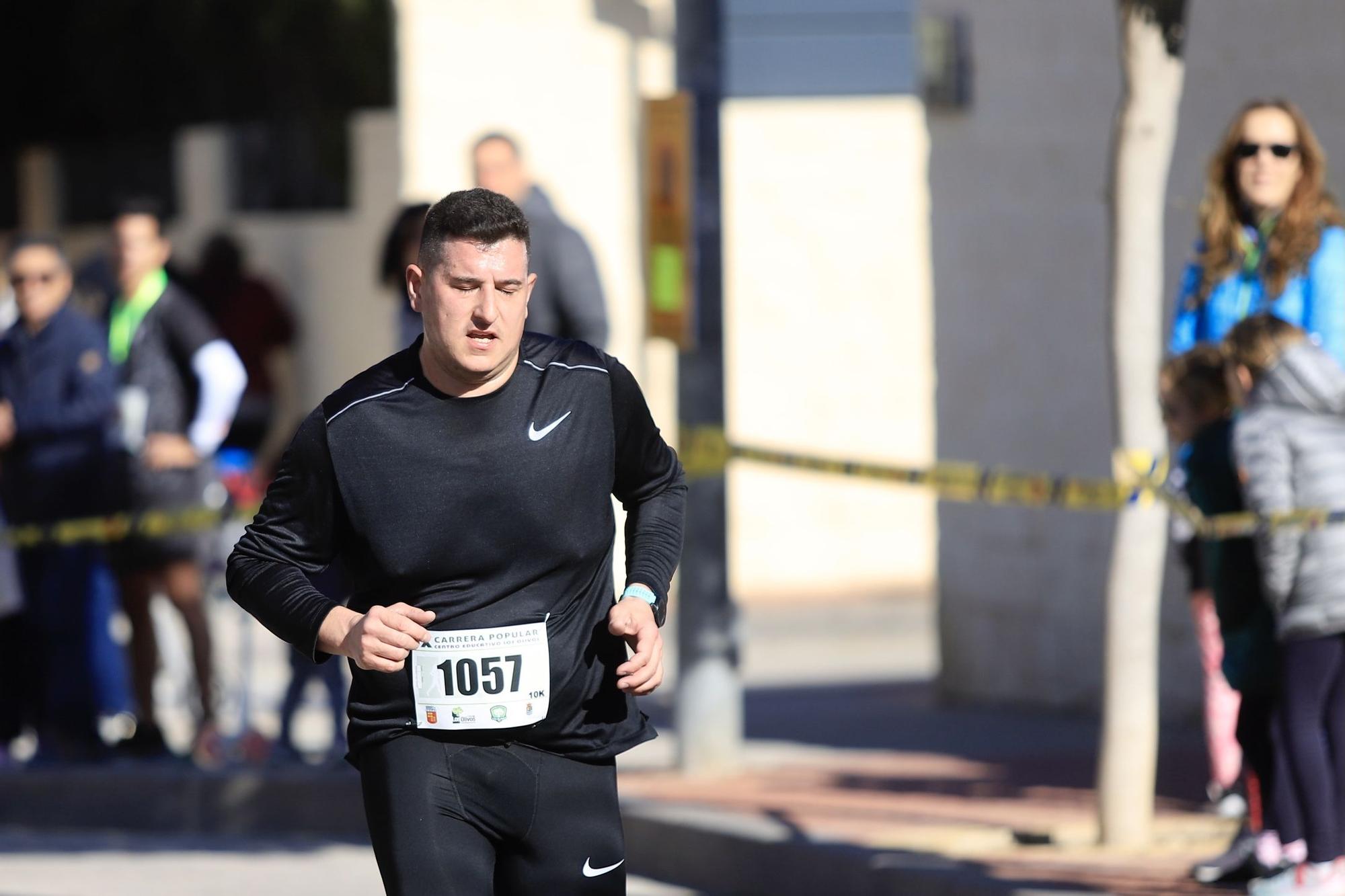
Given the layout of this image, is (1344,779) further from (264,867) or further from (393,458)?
(264,867)

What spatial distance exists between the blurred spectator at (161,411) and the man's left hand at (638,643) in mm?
5115

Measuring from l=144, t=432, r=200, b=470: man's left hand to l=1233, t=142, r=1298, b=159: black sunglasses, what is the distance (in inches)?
167

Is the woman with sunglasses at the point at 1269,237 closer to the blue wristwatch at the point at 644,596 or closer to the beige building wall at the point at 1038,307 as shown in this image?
the beige building wall at the point at 1038,307

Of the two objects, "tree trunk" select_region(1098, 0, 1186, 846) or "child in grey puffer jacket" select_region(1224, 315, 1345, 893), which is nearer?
"child in grey puffer jacket" select_region(1224, 315, 1345, 893)

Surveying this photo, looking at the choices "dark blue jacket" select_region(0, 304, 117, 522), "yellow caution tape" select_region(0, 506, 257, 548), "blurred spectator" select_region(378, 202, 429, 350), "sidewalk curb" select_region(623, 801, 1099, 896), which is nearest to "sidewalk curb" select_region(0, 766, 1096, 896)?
"sidewalk curb" select_region(623, 801, 1099, 896)

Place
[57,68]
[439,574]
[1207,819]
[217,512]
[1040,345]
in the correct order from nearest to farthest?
[439,574] → [1207,819] → [217,512] → [1040,345] → [57,68]

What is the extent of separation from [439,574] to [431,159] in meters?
10.6

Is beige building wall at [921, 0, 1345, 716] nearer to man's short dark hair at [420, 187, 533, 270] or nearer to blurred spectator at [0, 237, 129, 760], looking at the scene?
blurred spectator at [0, 237, 129, 760]

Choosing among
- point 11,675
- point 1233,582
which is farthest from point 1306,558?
point 11,675

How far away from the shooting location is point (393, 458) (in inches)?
178

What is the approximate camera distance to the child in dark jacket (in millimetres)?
6422

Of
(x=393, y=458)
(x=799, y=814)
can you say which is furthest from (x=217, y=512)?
(x=393, y=458)

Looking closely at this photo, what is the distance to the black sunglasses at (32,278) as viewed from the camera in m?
9.42

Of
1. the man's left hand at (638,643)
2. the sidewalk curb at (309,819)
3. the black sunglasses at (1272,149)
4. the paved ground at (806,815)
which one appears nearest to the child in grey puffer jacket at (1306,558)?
the paved ground at (806,815)
